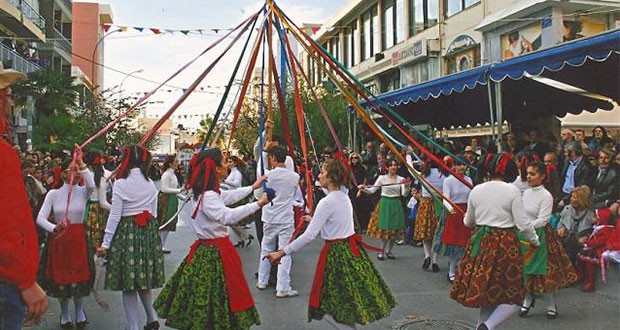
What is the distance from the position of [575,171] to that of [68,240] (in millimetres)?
6485

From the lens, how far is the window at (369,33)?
101 feet

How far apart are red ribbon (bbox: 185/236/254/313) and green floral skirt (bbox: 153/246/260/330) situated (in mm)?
30

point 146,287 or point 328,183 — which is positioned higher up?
point 328,183

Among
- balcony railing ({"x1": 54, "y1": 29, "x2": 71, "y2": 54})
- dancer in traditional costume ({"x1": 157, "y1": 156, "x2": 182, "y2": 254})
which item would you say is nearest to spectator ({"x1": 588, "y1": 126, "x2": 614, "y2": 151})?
dancer in traditional costume ({"x1": 157, "y1": 156, "x2": 182, "y2": 254})

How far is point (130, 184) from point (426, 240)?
477 cm

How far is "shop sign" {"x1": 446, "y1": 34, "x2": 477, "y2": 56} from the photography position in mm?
20484

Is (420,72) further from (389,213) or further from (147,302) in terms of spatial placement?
(147,302)

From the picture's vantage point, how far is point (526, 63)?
842 cm

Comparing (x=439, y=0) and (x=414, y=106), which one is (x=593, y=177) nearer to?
(x=414, y=106)

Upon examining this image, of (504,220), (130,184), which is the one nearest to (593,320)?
(504,220)

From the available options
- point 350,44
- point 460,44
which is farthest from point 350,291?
point 350,44

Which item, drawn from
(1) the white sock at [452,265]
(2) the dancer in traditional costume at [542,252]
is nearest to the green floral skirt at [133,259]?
(2) the dancer in traditional costume at [542,252]

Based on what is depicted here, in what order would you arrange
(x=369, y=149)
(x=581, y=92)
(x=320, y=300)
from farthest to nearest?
(x=369, y=149)
(x=581, y=92)
(x=320, y=300)

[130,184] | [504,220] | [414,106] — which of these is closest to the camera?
[504,220]
